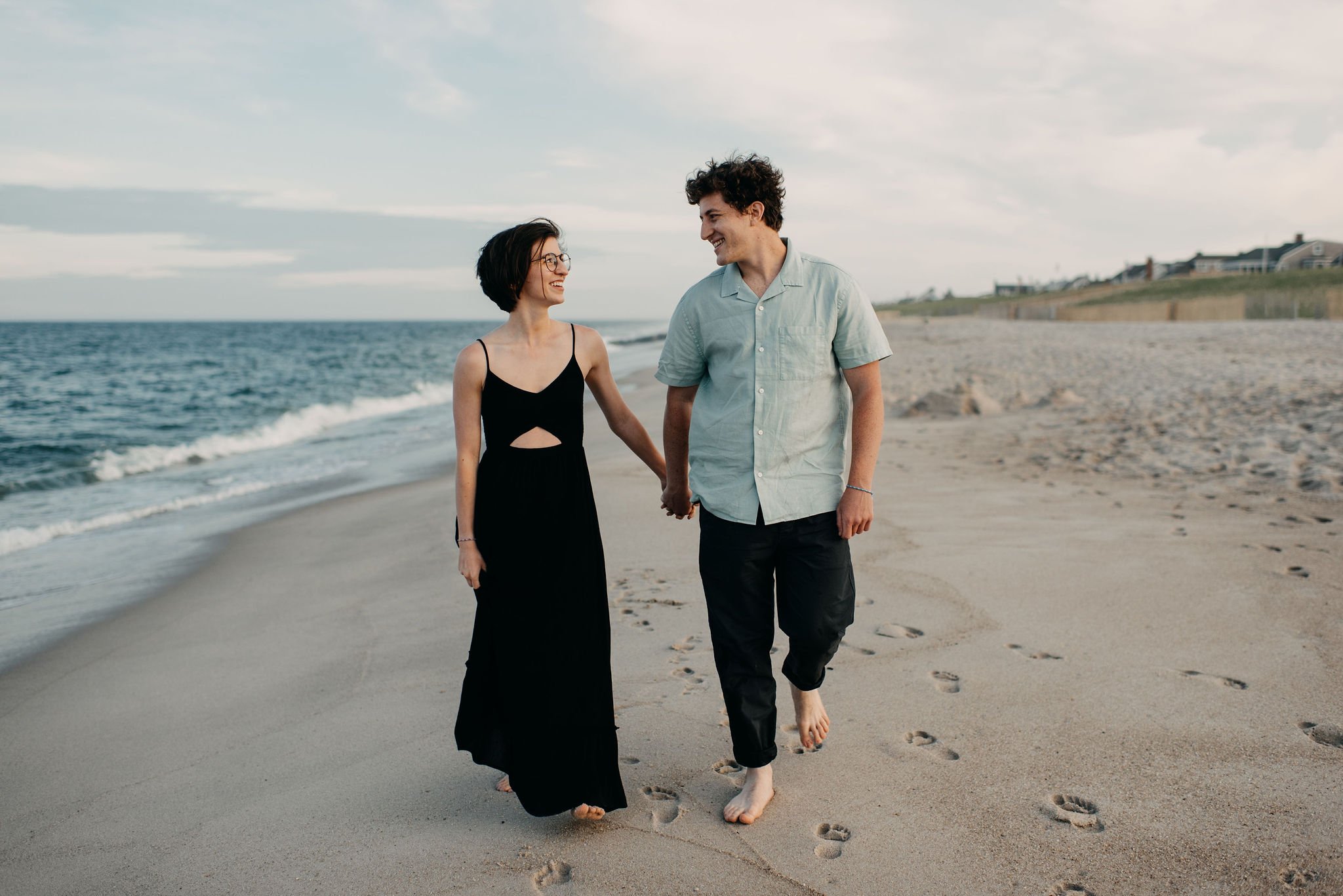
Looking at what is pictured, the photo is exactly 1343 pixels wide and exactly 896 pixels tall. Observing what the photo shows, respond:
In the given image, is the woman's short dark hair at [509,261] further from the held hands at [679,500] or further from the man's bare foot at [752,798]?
the man's bare foot at [752,798]

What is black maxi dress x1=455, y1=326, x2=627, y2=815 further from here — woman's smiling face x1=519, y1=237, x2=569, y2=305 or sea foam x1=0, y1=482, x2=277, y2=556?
sea foam x1=0, y1=482, x2=277, y2=556

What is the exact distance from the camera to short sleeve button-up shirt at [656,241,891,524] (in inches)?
A: 101

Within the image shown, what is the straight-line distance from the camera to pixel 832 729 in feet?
10.4

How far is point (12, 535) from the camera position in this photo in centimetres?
771

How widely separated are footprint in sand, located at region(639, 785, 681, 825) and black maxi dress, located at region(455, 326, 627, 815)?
4.7 inches

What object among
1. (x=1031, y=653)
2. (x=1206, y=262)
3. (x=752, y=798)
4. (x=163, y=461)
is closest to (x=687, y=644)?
(x=752, y=798)

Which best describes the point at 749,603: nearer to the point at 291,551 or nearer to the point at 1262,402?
the point at 291,551

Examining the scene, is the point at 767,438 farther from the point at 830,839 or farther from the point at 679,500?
the point at 830,839

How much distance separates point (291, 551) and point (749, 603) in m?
5.14

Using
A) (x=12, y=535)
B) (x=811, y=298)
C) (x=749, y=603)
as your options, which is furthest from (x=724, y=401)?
(x=12, y=535)

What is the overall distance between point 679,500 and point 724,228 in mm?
904

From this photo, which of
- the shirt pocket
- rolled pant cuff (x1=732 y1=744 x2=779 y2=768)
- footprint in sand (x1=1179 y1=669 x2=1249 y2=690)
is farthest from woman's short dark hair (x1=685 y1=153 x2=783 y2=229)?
footprint in sand (x1=1179 y1=669 x2=1249 y2=690)

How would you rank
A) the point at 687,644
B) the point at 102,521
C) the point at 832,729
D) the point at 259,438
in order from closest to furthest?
the point at 832,729
the point at 687,644
the point at 102,521
the point at 259,438

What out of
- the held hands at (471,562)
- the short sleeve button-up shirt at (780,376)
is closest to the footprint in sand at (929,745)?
the short sleeve button-up shirt at (780,376)
